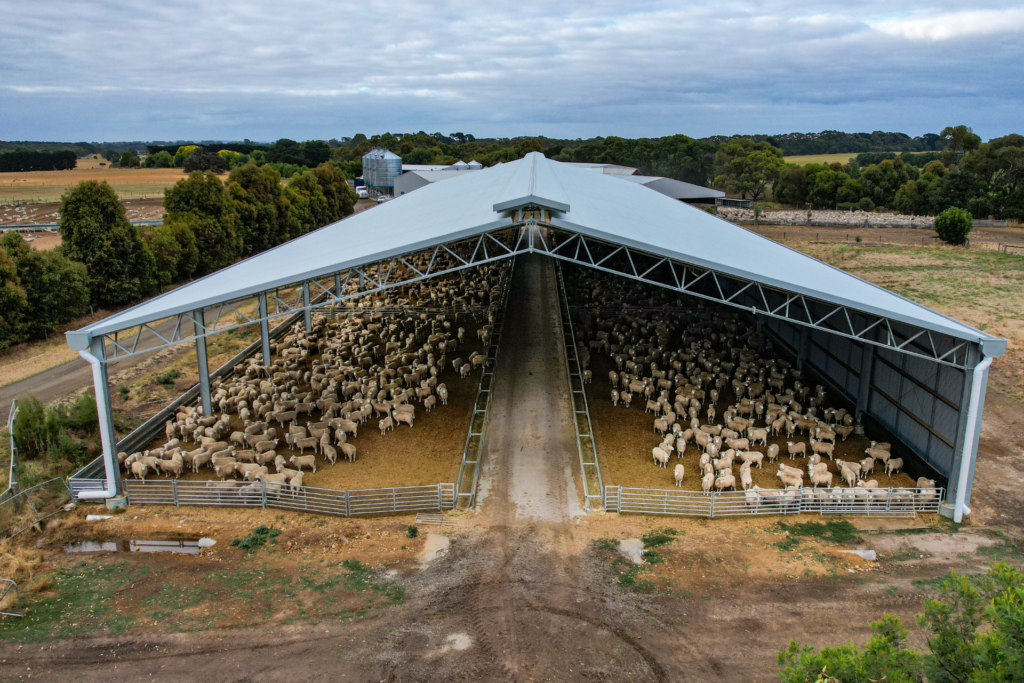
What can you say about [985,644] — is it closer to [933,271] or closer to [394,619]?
[394,619]

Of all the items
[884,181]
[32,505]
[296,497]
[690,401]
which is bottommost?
[32,505]

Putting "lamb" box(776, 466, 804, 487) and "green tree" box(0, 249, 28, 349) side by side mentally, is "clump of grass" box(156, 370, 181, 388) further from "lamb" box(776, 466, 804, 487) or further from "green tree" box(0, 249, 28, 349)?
"lamb" box(776, 466, 804, 487)

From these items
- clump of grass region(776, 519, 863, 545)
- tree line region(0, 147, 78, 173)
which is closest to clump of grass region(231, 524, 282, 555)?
clump of grass region(776, 519, 863, 545)

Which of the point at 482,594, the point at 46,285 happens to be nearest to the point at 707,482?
the point at 482,594

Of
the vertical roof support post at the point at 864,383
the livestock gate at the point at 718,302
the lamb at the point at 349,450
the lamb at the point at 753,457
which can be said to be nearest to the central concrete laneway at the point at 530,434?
the livestock gate at the point at 718,302

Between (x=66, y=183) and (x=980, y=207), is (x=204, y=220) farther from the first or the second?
(x=66, y=183)

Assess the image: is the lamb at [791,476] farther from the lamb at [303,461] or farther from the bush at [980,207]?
the bush at [980,207]
